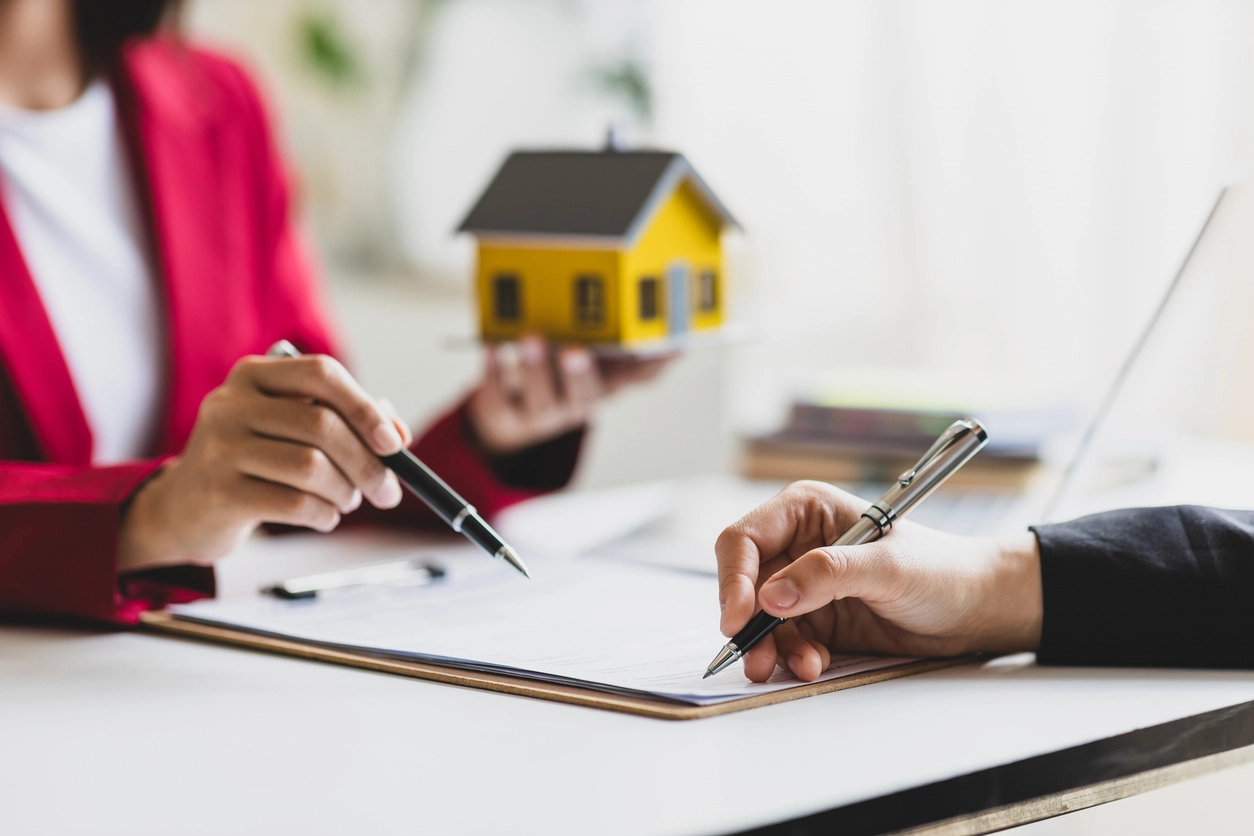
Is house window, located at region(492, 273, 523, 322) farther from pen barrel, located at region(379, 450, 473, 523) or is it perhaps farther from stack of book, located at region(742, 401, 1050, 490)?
pen barrel, located at region(379, 450, 473, 523)

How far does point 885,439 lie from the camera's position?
1.44 m

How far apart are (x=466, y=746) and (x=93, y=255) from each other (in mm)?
945

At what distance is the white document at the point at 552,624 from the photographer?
2.45 feet

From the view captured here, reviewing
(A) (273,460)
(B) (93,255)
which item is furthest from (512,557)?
(B) (93,255)

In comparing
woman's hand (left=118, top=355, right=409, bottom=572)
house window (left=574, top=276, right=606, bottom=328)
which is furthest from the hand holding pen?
house window (left=574, top=276, right=606, bottom=328)

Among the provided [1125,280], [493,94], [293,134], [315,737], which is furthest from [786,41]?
[315,737]

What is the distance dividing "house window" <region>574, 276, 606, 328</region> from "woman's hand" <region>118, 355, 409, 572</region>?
434mm

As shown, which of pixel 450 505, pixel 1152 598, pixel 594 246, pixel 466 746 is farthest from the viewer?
pixel 594 246

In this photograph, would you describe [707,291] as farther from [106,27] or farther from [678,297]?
[106,27]

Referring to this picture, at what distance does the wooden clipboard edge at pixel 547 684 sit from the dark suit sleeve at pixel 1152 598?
68 millimetres

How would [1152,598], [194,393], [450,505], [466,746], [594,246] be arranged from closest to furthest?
[466,746] → [1152,598] → [450,505] → [594,246] → [194,393]

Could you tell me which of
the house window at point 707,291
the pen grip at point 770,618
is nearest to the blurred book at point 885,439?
the house window at point 707,291

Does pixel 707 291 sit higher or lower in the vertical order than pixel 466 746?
higher

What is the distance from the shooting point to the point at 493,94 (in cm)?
264
